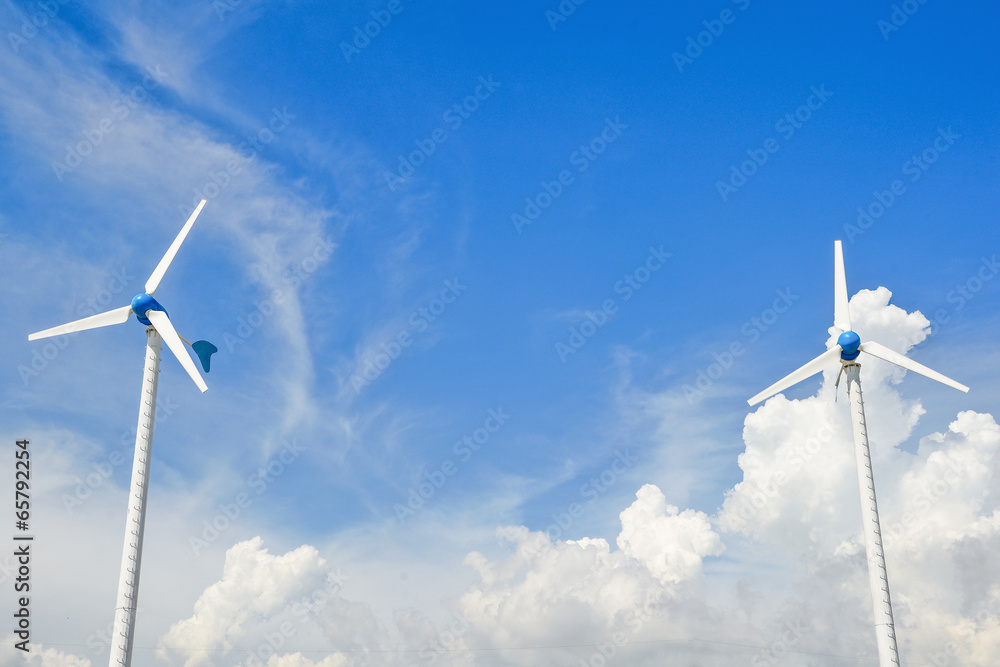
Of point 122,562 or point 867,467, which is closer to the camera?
point 122,562

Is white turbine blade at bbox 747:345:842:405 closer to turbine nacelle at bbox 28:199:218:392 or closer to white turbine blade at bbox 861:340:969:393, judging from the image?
white turbine blade at bbox 861:340:969:393

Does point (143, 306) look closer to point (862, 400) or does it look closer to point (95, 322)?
point (95, 322)

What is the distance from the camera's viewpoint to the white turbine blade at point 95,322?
223ft

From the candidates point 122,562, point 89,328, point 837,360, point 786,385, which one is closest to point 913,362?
point 837,360

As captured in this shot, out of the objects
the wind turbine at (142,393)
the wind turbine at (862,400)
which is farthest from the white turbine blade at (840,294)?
the wind turbine at (142,393)

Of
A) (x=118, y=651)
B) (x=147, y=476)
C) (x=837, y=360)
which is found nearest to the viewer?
(x=118, y=651)

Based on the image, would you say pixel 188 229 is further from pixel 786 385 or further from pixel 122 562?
pixel 786 385

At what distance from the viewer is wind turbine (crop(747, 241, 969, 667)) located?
6675cm

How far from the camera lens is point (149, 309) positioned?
67000mm

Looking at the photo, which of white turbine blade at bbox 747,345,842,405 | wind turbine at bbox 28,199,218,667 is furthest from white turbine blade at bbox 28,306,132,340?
white turbine blade at bbox 747,345,842,405

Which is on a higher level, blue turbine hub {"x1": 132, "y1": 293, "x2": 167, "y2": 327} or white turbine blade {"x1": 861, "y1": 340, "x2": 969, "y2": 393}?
white turbine blade {"x1": 861, "y1": 340, "x2": 969, "y2": 393}

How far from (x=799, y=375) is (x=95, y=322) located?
69.2m

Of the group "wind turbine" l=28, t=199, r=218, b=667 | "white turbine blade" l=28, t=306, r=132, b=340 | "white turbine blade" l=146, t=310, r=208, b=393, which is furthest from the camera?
"white turbine blade" l=28, t=306, r=132, b=340

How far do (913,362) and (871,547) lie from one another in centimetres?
1993
